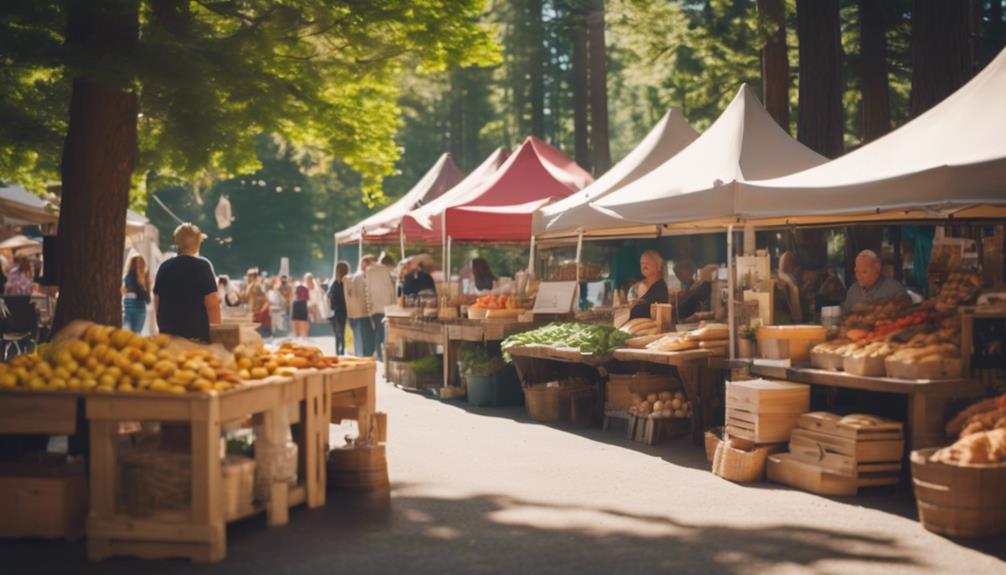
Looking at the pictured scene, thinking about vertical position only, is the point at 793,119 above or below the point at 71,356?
above

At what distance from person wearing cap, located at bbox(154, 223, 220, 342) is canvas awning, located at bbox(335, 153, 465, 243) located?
11304mm

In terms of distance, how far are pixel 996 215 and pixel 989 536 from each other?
14.5 ft

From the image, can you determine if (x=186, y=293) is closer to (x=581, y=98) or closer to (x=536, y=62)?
(x=581, y=98)

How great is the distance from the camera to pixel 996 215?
10.5 m

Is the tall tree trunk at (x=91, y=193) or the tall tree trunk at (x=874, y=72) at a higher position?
the tall tree trunk at (x=874, y=72)

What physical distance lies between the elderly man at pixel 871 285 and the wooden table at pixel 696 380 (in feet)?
4.68

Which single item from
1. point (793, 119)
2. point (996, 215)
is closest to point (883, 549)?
point (996, 215)

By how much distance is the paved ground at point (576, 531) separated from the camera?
643 centimetres

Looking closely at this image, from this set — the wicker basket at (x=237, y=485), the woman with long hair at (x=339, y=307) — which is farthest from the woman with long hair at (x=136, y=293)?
the wicker basket at (x=237, y=485)

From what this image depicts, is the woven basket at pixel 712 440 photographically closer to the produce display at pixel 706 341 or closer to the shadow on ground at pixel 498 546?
the produce display at pixel 706 341

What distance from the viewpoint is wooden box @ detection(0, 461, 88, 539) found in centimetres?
707

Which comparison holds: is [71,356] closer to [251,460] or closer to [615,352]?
[251,460]

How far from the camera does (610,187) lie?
563 inches

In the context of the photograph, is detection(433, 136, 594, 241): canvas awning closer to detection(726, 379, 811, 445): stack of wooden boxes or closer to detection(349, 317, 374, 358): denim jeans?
detection(349, 317, 374, 358): denim jeans
